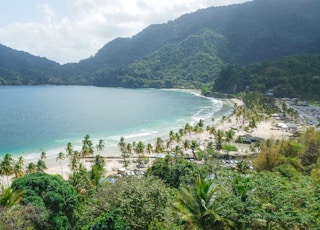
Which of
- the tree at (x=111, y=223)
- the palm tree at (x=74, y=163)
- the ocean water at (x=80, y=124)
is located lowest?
the ocean water at (x=80, y=124)

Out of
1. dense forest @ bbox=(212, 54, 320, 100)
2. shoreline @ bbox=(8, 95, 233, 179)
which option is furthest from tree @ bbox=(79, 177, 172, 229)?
dense forest @ bbox=(212, 54, 320, 100)

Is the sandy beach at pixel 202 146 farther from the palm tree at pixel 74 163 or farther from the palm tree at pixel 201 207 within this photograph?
the palm tree at pixel 201 207

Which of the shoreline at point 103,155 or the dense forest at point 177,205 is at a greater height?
the dense forest at point 177,205

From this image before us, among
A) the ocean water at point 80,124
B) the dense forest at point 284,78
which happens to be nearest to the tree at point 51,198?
the ocean water at point 80,124

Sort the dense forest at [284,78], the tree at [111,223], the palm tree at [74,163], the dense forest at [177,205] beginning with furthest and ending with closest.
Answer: the dense forest at [284,78] < the palm tree at [74,163] < the tree at [111,223] < the dense forest at [177,205]

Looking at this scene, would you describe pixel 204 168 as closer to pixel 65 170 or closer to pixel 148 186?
pixel 148 186

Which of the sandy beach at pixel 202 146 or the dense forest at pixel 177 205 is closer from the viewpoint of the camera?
the dense forest at pixel 177 205

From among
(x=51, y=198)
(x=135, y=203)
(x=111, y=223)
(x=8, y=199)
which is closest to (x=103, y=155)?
(x=51, y=198)

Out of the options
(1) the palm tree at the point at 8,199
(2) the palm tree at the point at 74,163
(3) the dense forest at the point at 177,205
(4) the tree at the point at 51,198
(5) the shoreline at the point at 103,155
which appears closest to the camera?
(3) the dense forest at the point at 177,205

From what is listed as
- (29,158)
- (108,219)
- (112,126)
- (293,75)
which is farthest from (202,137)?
(293,75)
